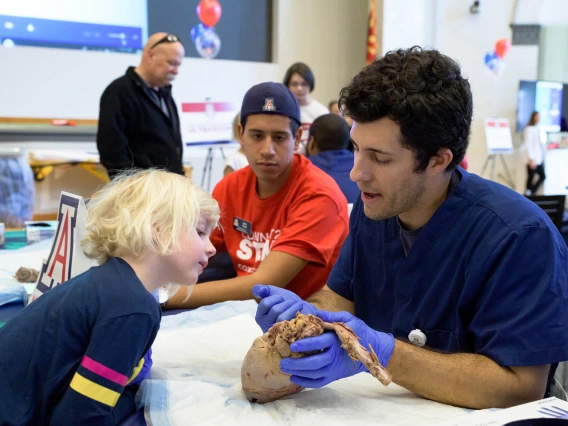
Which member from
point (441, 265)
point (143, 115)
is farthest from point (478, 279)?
point (143, 115)

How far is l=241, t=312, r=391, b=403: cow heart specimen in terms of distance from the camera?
39.3 inches

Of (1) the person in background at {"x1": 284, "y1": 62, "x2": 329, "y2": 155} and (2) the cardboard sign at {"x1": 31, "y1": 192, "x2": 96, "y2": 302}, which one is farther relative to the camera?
(1) the person in background at {"x1": 284, "y1": 62, "x2": 329, "y2": 155}

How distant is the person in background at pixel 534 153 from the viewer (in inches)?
323

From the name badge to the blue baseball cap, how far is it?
36 cm

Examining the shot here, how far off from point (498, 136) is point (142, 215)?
7842 mm

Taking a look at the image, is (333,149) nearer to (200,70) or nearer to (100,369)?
(100,369)

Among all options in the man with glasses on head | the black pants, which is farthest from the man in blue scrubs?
the black pants

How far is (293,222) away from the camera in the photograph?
174 cm

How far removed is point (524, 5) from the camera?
826 centimetres

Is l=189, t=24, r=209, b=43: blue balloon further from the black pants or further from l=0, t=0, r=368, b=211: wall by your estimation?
the black pants

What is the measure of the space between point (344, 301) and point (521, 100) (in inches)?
311

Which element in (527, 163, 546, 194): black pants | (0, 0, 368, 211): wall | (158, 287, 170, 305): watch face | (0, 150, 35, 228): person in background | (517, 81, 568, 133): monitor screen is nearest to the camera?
(158, 287, 170, 305): watch face

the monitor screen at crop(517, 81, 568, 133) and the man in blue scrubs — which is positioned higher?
the monitor screen at crop(517, 81, 568, 133)

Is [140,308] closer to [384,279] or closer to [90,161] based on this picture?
[384,279]
